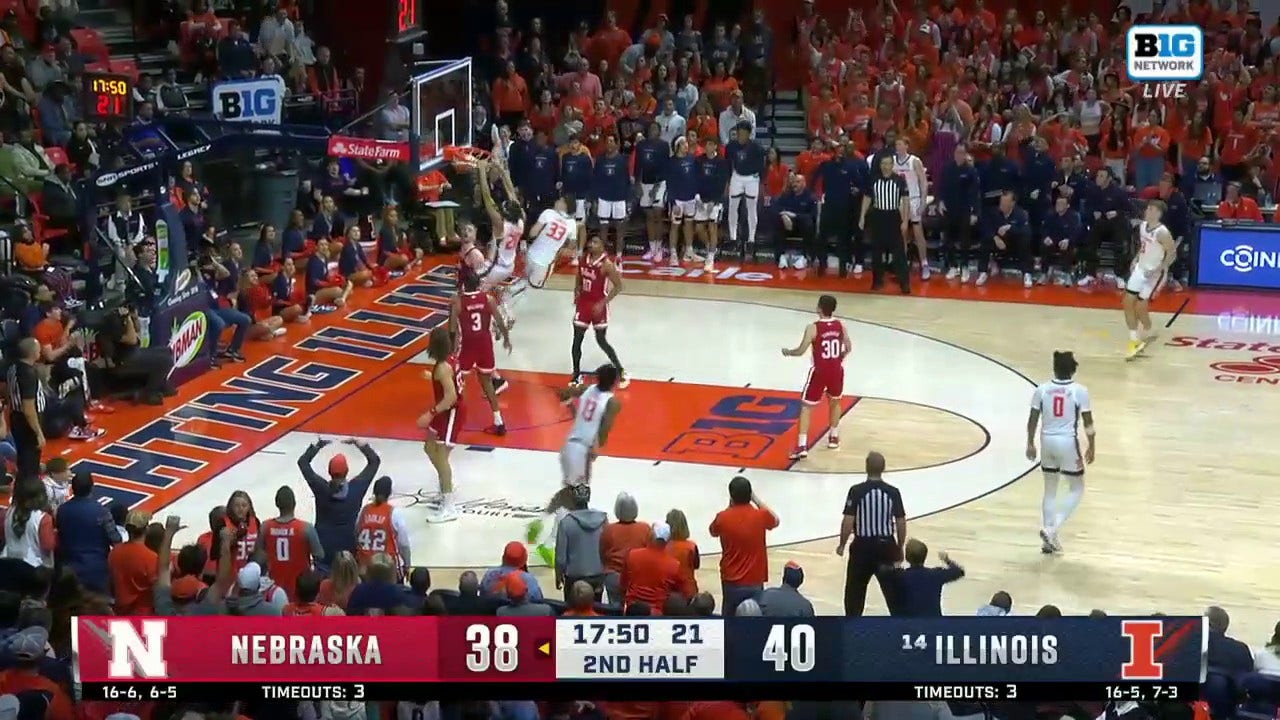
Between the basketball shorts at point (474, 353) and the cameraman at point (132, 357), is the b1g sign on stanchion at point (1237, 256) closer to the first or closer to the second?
the basketball shorts at point (474, 353)

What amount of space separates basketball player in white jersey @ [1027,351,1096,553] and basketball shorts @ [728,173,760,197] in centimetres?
916

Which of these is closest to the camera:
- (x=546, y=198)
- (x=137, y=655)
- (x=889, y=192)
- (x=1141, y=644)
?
(x=1141, y=644)

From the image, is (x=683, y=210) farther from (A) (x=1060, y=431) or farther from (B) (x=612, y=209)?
(A) (x=1060, y=431)

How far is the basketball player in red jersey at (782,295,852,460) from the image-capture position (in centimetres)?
1616

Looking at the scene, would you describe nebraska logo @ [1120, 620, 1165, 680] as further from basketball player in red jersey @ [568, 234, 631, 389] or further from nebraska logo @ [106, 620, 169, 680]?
basketball player in red jersey @ [568, 234, 631, 389]

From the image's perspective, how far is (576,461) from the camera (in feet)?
47.2

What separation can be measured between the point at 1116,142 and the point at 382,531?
14810 millimetres

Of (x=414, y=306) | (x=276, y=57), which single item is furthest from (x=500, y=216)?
(x=276, y=57)

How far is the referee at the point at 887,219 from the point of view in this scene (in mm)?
21969

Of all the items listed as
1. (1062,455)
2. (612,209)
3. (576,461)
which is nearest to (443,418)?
(576,461)

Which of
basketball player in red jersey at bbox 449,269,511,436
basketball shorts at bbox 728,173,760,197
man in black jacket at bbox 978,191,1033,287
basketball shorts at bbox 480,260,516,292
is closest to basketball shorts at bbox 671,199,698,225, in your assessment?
basketball shorts at bbox 728,173,760,197

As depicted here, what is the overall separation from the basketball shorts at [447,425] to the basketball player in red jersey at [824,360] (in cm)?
273

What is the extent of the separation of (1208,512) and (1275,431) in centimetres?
223

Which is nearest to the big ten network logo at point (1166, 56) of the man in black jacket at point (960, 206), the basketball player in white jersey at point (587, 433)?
the man in black jacket at point (960, 206)
